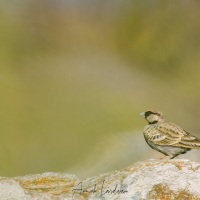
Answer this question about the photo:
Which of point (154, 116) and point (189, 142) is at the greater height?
point (154, 116)

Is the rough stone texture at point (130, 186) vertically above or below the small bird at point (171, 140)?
below

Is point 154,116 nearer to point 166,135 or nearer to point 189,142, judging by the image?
point 166,135

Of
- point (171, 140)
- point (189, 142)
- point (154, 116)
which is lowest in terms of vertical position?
point (189, 142)

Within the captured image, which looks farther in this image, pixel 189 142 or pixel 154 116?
pixel 154 116

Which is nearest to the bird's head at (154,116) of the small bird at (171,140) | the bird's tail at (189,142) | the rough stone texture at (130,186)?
the small bird at (171,140)

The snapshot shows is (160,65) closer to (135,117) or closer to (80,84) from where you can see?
(80,84)

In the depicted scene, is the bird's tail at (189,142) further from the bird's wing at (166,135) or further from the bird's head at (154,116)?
the bird's head at (154,116)

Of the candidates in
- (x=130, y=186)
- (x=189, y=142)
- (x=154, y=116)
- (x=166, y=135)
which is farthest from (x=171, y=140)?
(x=130, y=186)
